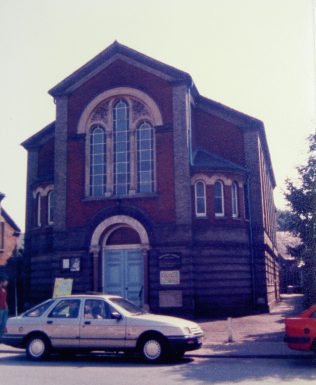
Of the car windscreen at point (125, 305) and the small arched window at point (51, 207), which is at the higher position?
the small arched window at point (51, 207)

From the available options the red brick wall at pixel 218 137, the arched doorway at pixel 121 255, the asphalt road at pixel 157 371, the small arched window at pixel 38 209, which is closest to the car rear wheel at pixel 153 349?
the asphalt road at pixel 157 371

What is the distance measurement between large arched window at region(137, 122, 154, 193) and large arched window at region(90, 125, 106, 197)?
178cm

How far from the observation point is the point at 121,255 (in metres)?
22.3

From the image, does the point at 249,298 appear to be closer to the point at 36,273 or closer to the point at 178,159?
the point at 178,159

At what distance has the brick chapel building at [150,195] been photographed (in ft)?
69.9

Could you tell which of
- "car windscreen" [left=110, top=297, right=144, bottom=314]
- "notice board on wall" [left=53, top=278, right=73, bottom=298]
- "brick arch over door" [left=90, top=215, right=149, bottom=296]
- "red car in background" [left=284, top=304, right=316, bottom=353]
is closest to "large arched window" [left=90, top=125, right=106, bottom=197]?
"brick arch over door" [left=90, top=215, right=149, bottom=296]

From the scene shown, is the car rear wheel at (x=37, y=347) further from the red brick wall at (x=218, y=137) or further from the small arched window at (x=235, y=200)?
the red brick wall at (x=218, y=137)

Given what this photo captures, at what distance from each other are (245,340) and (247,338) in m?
0.44

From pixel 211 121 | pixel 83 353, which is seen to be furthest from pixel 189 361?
pixel 211 121

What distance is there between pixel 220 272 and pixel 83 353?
10.2 m

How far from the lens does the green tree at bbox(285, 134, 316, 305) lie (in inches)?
632

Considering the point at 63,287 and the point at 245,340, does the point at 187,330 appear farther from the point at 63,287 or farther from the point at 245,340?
the point at 63,287

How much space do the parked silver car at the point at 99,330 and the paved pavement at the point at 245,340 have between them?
142 cm

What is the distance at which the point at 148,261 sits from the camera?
21391 mm
